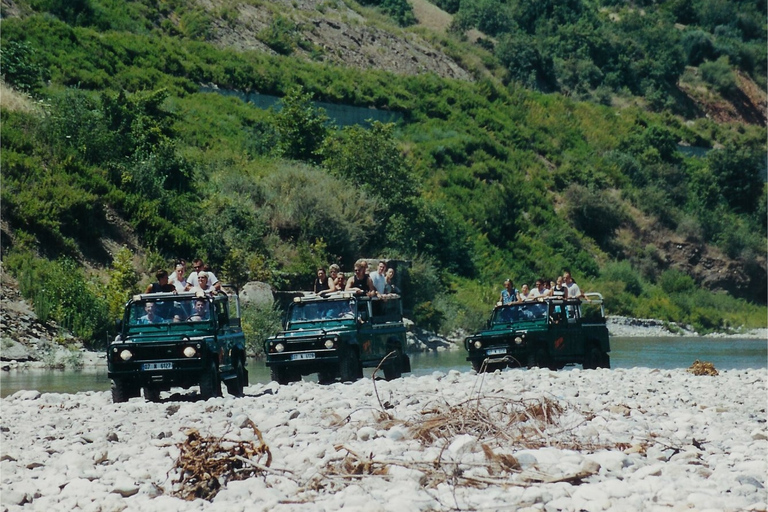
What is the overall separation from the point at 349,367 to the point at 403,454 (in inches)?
390

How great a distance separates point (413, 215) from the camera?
51219 millimetres

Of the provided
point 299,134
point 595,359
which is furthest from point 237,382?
point 299,134

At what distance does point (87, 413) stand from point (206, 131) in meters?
37.2

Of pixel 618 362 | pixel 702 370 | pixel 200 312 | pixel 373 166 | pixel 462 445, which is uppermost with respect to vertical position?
pixel 373 166

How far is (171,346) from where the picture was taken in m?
17.2

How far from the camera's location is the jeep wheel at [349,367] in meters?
20.5

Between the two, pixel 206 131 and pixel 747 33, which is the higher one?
pixel 747 33

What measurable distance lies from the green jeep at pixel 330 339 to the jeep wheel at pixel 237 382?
1.39 m

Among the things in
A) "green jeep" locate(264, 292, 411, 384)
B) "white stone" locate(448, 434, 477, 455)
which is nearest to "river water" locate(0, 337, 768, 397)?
"green jeep" locate(264, 292, 411, 384)

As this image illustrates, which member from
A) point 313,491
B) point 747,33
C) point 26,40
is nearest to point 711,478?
point 313,491

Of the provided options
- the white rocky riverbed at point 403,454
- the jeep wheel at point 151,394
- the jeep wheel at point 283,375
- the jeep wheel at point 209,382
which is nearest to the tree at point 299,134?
the jeep wheel at point 283,375

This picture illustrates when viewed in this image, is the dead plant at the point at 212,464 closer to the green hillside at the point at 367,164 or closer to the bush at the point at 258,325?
the green hillside at the point at 367,164

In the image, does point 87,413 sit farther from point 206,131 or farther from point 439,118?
point 439,118

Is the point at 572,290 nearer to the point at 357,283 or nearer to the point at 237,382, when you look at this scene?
the point at 357,283
